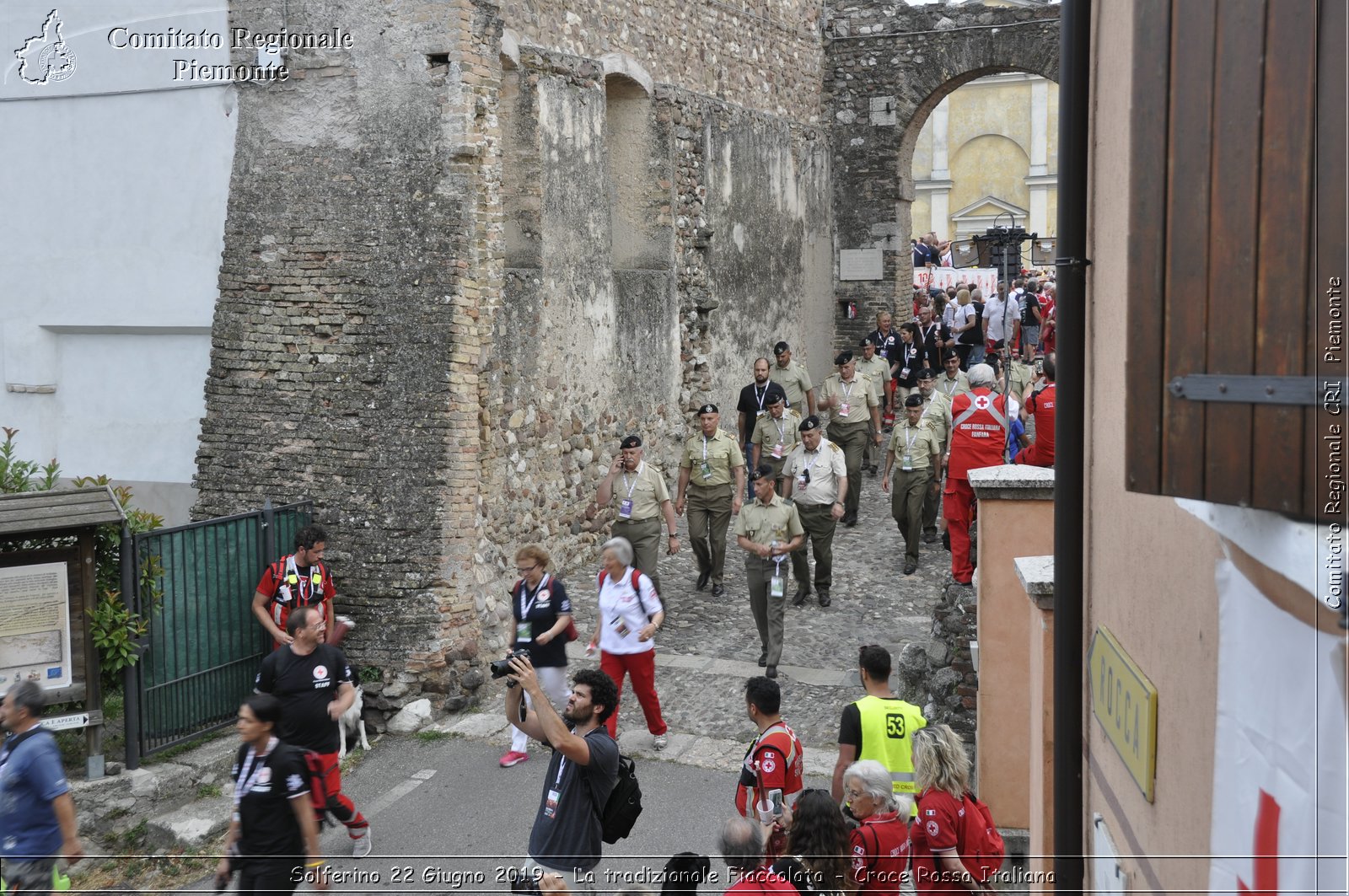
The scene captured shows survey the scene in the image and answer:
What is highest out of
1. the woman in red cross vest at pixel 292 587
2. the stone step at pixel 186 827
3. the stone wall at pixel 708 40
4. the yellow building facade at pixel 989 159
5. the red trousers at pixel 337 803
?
the yellow building facade at pixel 989 159

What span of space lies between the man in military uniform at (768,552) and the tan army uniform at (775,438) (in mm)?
2435

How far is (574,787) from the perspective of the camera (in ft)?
17.0

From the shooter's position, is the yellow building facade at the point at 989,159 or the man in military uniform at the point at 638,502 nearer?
the man in military uniform at the point at 638,502

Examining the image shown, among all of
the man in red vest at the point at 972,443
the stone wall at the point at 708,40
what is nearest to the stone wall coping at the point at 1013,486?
the man in red vest at the point at 972,443

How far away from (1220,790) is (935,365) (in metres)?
14.8

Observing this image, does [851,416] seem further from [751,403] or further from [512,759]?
[512,759]

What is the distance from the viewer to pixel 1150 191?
274cm

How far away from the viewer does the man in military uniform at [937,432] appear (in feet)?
39.5

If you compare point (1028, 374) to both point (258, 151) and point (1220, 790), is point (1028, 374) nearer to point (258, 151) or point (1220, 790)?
point (258, 151)

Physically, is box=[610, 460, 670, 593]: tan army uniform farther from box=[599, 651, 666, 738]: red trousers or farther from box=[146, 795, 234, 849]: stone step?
box=[146, 795, 234, 849]: stone step

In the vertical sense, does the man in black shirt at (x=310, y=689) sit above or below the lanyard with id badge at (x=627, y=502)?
below

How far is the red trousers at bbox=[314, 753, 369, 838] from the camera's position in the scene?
6.74m

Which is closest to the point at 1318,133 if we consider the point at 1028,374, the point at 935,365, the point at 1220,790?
the point at 1220,790
